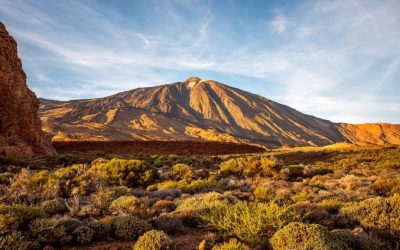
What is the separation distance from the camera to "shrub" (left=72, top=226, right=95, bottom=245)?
6.06 m

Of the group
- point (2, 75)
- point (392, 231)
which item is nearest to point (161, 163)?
point (2, 75)

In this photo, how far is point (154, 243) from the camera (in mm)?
5371

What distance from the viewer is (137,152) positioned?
114ft

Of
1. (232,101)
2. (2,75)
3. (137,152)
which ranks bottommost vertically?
(137,152)

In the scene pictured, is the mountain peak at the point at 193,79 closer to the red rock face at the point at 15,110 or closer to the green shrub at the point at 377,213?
the red rock face at the point at 15,110

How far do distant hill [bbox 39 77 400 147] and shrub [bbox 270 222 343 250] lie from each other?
76484 millimetres

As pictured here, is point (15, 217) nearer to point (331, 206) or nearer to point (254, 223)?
point (254, 223)

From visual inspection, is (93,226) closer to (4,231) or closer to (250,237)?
(4,231)

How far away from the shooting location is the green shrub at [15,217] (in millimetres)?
5648

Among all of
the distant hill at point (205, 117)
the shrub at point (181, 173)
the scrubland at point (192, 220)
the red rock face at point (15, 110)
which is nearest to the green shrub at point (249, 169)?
the shrub at point (181, 173)

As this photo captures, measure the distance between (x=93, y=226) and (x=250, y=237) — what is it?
2.86 m

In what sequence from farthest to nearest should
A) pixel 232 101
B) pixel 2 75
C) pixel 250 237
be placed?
pixel 232 101
pixel 2 75
pixel 250 237

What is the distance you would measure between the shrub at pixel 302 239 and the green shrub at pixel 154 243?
5.22ft

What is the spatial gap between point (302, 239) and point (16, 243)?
4.19 metres
